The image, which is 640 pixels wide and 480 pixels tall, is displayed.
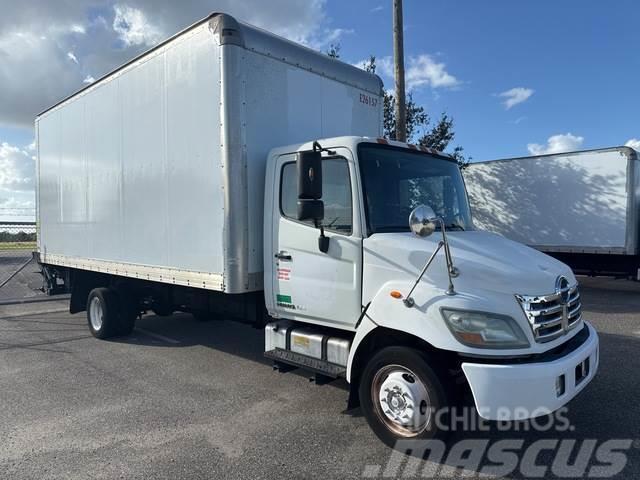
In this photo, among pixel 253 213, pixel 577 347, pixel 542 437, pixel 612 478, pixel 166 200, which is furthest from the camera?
pixel 166 200

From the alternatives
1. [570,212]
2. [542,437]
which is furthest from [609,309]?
[542,437]

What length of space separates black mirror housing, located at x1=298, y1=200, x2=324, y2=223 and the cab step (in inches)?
55.3

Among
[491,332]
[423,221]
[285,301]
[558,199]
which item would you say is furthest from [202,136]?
[558,199]

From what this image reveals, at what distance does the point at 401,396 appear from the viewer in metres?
3.82

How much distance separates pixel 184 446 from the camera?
4.07 meters

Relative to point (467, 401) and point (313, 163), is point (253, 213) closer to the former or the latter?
point (313, 163)

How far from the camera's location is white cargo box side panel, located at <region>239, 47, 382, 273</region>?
16.7 ft

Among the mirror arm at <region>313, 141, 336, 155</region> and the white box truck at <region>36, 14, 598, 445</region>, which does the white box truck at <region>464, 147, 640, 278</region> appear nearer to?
the white box truck at <region>36, 14, 598, 445</region>

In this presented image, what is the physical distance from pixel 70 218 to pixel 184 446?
587 centimetres

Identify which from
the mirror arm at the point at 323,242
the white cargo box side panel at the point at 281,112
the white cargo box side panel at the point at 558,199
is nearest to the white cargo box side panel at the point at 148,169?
the white cargo box side panel at the point at 281,112

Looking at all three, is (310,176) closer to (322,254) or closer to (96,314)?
(322,254)

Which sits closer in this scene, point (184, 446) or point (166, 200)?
point (184, 446)

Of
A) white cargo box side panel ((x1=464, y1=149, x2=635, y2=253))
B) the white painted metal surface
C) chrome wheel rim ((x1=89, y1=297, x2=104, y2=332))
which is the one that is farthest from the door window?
white cargo box side panel ((x1=464, y1=149, x2=635, y2=253))

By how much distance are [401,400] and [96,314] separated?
612 cm
